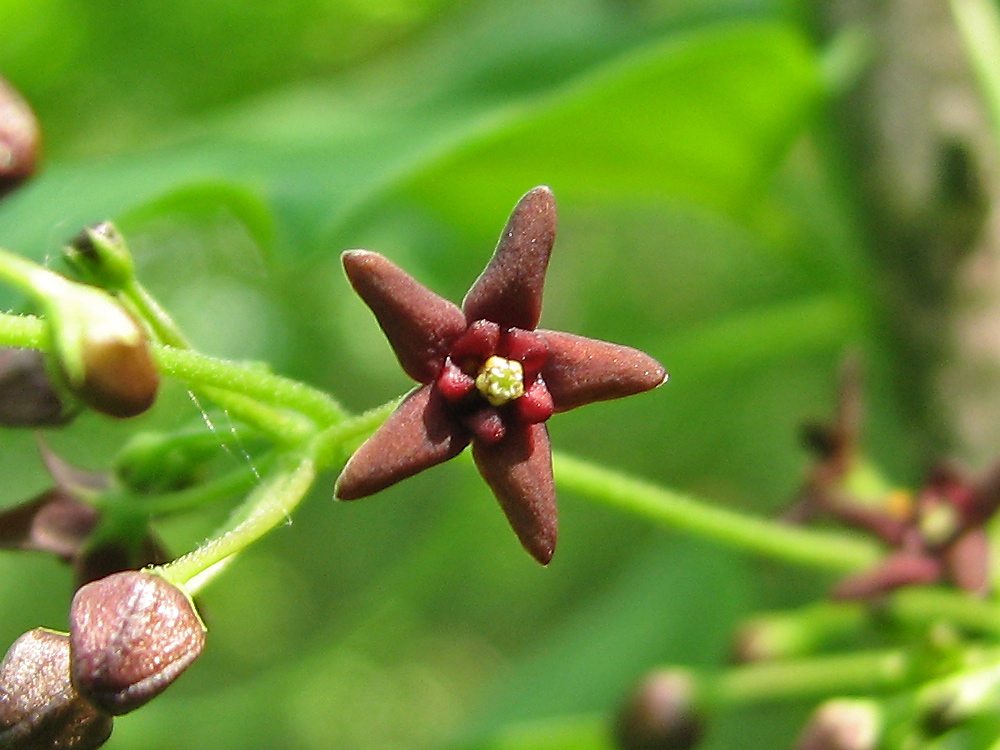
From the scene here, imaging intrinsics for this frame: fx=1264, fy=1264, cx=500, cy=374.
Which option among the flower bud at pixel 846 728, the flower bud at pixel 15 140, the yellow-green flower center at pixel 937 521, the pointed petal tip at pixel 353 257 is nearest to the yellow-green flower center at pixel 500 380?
the pointed petal tip at pixel 353 257

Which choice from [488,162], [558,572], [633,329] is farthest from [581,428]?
[488,162]

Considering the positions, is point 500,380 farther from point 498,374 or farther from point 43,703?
point 43,703

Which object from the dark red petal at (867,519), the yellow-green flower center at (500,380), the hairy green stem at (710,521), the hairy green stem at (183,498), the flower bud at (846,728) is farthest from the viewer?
the dark red petal at (867,519)

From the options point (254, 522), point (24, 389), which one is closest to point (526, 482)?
point (254, 522)

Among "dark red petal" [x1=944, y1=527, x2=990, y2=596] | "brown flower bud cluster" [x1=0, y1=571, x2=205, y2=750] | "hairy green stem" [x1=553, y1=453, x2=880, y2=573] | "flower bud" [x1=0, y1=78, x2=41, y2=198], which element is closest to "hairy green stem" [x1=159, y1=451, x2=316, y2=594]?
"brown flower bud cluster" [x1=0, y1=571, x2=205, y2=750]

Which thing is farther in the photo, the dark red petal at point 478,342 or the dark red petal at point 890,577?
the dark red petal at point 890,577

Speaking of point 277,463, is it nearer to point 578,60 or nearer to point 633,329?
point 578,60

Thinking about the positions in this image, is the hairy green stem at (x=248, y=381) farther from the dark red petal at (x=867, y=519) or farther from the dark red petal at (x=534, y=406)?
the dark red petal at (x=867, y=519)

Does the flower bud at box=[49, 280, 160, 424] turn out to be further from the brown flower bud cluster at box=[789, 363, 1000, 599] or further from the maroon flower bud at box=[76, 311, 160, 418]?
the brown flower bud cluster at box=[789, 363, 1000, 599]
